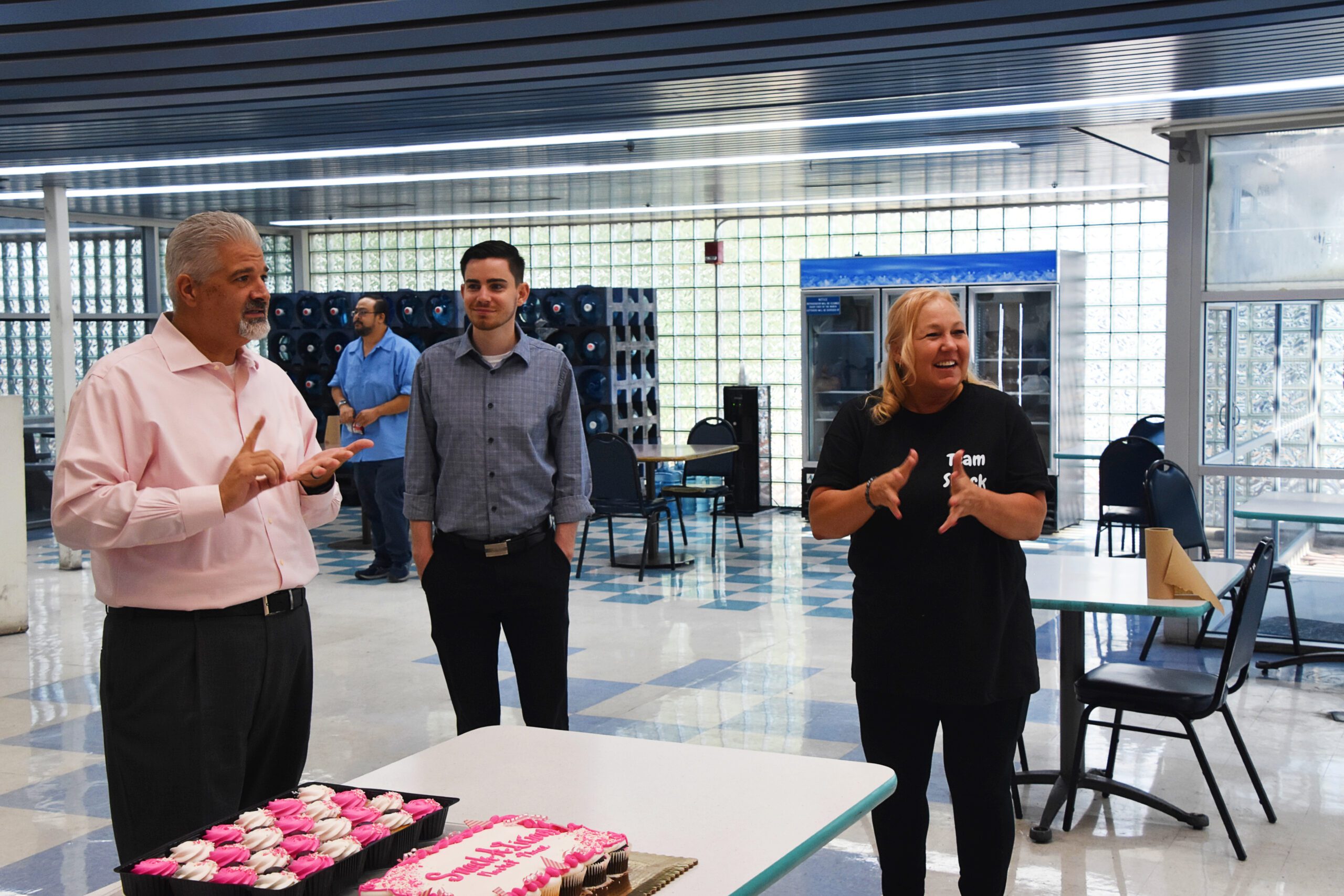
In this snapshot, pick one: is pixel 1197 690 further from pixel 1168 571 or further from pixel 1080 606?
pixel 1080 606

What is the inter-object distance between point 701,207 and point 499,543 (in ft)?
33.2

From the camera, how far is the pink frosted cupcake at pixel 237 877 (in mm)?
1529

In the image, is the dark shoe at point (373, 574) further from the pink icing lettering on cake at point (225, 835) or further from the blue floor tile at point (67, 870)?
the pink icing lettering on cake at point (225, 835)

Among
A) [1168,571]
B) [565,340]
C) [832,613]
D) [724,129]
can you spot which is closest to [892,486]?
[1168,571]

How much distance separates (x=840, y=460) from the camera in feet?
9.14

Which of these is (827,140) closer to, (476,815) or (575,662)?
(575,662)

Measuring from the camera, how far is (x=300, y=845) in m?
1.63

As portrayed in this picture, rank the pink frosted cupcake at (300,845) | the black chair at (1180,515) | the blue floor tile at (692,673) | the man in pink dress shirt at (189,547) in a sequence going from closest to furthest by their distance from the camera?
the pink frosted cupcake at (300,845), the man in pink dress shirt at (189,547), the blue floor tile at (692,673), the black chair at (1180,515)

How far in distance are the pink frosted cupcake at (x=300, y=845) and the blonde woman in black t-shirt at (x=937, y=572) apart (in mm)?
1331

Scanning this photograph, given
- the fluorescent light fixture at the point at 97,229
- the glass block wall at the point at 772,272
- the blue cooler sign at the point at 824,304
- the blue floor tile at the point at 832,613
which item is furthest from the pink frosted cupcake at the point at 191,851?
the fluorescent light fixture at the point at 97,229

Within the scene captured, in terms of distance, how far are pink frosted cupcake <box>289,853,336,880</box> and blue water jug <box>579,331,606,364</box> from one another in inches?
429

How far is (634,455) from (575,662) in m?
2.35

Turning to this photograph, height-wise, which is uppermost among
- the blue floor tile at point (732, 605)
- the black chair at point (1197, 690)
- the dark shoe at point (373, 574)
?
the black chair at point (1197, 690)

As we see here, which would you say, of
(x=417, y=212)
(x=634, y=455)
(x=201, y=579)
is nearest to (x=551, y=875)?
(x=201, y=579)
